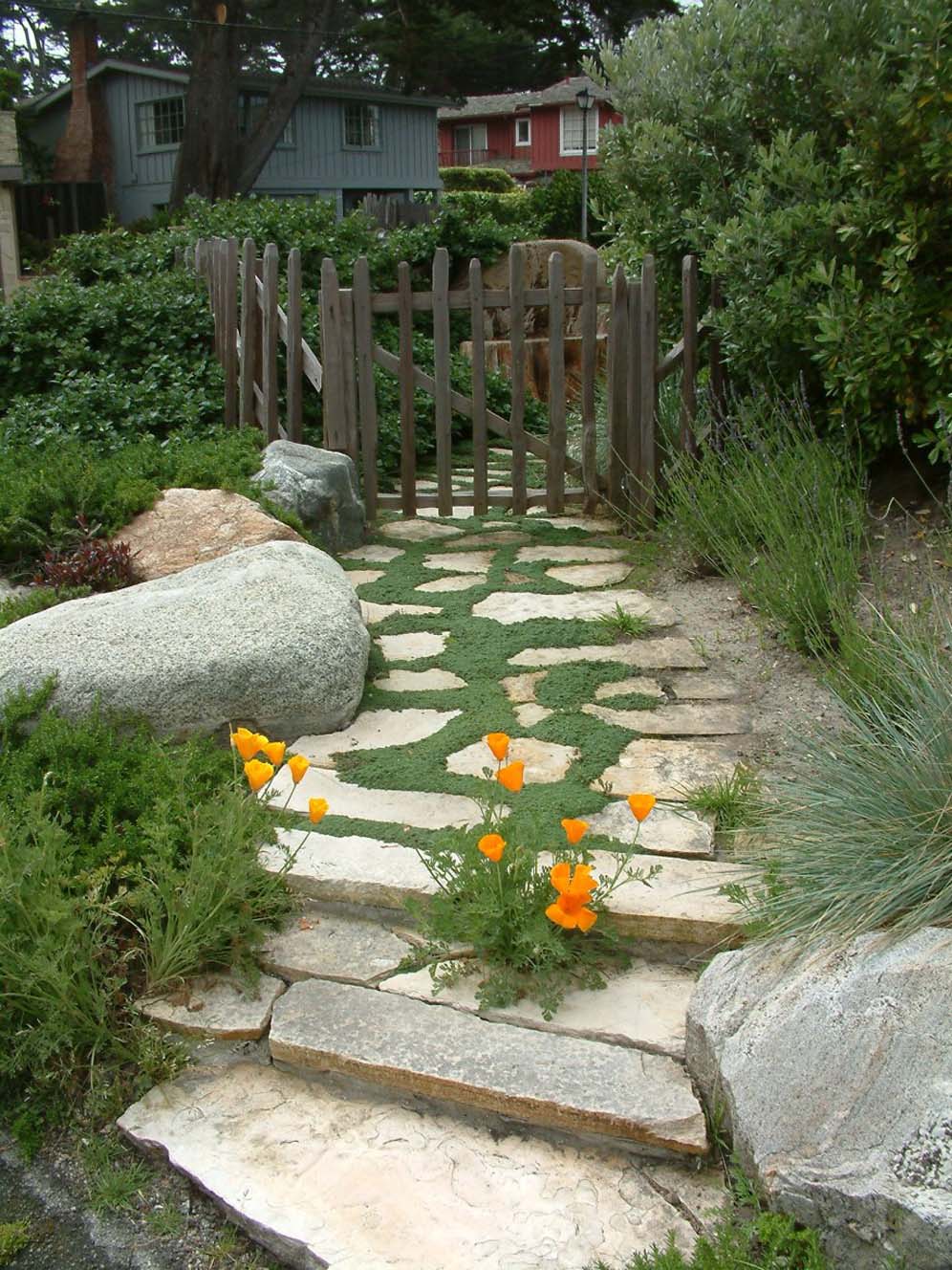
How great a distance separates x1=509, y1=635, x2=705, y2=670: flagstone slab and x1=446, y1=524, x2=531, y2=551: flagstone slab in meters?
1.92

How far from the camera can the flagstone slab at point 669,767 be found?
3.69 m

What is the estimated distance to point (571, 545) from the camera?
6766 mm

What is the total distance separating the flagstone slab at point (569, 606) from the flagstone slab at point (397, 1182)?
284 cm

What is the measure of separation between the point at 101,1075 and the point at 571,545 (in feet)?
14.5

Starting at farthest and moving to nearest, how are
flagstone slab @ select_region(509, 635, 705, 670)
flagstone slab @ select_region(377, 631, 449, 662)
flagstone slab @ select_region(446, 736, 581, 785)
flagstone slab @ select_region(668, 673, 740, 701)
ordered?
flagstone slab @ select_region(377, 631, 449, 662)
flagstone slab @ select_region(509, 635, 705, 670)
flagstone slab @ select_region(668, 673, 740, 701)
flagstone slab @ select_region(446, 736, 581, 785)

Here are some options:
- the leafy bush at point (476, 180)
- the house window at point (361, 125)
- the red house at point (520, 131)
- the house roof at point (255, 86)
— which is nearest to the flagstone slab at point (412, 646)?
the house roof at point (255, 86)

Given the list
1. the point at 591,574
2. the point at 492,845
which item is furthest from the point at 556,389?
the point at 492,845

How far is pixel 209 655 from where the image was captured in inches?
158

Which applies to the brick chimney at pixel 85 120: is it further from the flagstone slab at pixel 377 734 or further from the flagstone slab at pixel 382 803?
the flagstone slab at pixel 382 803

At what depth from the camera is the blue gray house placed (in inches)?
1156

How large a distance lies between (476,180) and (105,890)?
3620 cm

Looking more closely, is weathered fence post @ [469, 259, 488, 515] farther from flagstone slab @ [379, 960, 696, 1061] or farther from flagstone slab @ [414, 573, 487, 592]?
flagstone slab @ [379, 960, 696, 1061]

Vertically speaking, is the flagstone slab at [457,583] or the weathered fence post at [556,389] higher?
Answer: the weathered fence post at [556,389]

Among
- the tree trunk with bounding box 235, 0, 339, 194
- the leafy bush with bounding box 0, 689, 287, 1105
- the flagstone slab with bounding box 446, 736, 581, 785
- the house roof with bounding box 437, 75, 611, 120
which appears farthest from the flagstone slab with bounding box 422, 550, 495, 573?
the house roof with bounding box 437, 75, 611, 120
